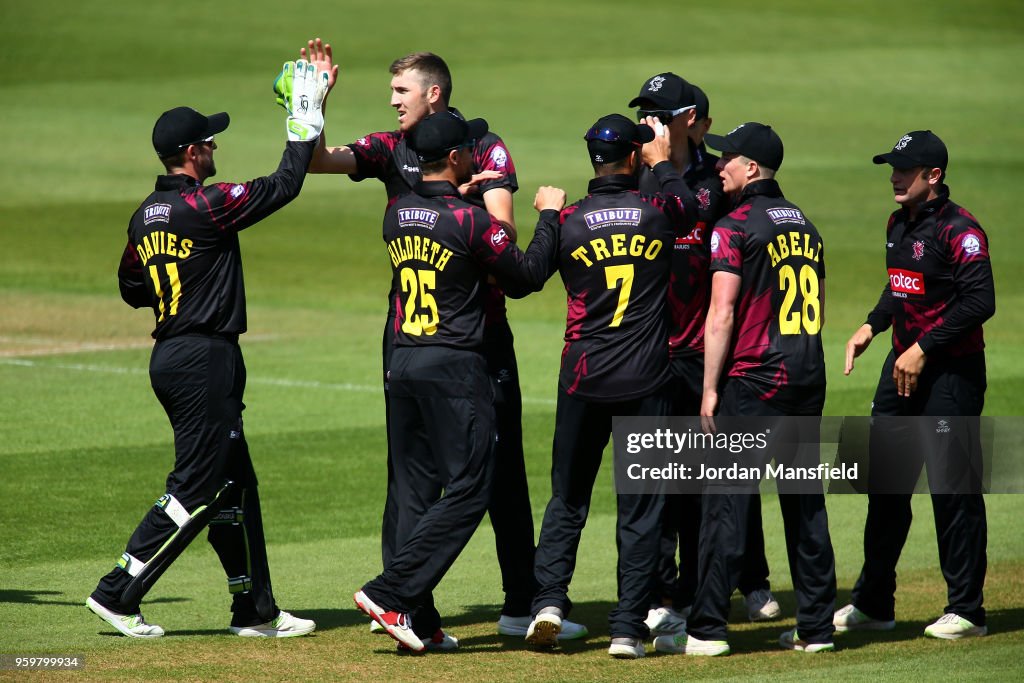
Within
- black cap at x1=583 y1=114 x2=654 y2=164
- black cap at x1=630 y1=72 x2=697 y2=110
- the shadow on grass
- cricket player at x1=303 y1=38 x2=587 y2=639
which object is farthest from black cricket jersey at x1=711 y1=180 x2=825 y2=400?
the shadow on grass

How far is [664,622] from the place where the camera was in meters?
8.26

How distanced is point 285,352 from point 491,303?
9606mm

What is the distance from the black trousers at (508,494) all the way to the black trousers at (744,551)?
934 millimetres

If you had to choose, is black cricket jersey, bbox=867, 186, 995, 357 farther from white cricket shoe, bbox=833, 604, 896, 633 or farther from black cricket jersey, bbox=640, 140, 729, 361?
white cricket shoe, bbox=833, 604, 896, 633

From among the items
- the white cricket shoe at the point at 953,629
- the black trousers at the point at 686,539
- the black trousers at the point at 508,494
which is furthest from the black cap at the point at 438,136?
the white cricket shoe at the point at 953,629

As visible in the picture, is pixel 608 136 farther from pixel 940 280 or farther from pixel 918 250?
pixel 940 280

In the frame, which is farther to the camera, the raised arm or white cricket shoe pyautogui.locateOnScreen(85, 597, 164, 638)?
the raised arm

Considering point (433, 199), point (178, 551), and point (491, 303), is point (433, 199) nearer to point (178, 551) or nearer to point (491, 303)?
point (491, 303)

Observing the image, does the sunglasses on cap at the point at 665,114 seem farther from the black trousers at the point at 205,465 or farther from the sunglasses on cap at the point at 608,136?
the black trousers at the point at 205,465

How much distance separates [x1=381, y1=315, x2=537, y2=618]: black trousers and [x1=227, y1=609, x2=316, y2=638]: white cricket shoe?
1.80ft

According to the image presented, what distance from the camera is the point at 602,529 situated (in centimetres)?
1073

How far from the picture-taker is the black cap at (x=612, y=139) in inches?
301

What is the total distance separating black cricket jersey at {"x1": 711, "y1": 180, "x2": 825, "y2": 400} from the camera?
7594mm

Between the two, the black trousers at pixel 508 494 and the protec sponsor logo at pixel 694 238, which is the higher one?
the protec sponsor logo at pixel 694 238
